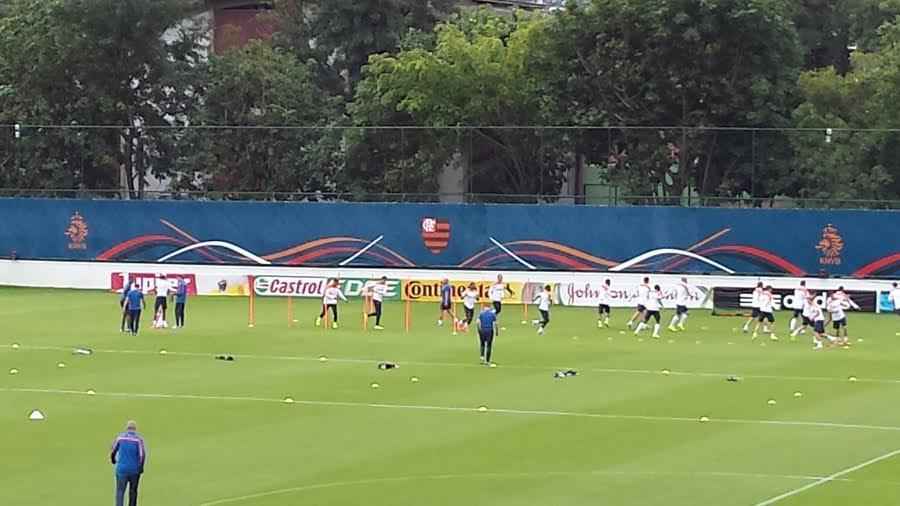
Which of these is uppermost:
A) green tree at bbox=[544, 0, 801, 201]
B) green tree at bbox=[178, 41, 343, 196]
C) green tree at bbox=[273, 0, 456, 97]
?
green tree at bbox=[273, 0, 456, 97]

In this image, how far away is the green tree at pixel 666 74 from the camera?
221 ft

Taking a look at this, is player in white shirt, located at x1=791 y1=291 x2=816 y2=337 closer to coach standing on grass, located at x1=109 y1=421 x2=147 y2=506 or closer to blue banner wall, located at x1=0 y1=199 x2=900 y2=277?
blue banner wall, located at x1=0 y1=199 x2=900 y2=277

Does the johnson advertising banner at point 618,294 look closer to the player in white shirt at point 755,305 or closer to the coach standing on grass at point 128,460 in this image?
the player in white shirt at point 755,305

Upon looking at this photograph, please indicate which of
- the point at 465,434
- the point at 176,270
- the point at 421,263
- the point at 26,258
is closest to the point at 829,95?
the point at 421,263

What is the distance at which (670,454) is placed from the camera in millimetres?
26953

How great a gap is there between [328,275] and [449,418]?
114ft

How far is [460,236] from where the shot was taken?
2594 inches

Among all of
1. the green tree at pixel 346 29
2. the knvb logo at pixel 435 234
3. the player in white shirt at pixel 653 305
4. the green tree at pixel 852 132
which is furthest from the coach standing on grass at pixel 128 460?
the green tree at pixel 346 29

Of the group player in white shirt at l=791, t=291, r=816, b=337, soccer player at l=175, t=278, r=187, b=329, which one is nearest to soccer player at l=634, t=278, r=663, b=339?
player in white shirt at l=791, t=291, r=816, b=337

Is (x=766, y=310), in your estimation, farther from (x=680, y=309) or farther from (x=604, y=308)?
(x=604, y=308)

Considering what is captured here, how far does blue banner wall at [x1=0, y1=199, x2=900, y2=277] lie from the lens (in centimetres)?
6209

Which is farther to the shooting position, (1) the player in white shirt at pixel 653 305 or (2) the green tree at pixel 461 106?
(2) the green tree at pixel 461 106

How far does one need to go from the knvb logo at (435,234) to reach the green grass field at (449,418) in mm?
14518

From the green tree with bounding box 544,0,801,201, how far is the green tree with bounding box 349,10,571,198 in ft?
5.82
